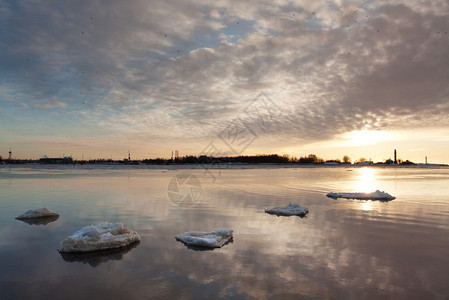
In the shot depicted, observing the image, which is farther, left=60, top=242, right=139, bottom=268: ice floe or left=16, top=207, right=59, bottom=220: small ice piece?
left=16, top=207, right=59, bottom=220: small ice piece

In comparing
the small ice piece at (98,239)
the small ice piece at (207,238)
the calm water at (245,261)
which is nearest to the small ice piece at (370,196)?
the calm water at (245,261)

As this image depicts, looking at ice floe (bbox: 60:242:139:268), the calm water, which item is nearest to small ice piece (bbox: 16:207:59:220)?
the calm water

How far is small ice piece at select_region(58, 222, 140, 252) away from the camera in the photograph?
8969 millimetres

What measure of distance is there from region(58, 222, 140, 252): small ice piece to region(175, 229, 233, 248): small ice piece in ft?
5.63

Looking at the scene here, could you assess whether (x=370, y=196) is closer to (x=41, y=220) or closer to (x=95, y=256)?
(x=95, y=256)

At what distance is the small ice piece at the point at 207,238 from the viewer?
31.2 ft

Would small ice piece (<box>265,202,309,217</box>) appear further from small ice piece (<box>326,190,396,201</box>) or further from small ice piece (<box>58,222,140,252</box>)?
small ice piece (<box>326,190,396,201</box>)

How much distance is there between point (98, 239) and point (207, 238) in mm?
3498

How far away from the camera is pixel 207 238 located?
9906 mm

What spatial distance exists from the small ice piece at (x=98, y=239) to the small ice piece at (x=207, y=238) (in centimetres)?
172

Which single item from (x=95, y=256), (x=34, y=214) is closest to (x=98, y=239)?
(x=95, y=256)

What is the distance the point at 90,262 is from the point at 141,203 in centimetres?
1047

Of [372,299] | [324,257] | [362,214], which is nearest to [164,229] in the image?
[324,257]

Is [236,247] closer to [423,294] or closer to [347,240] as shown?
[347,240]
